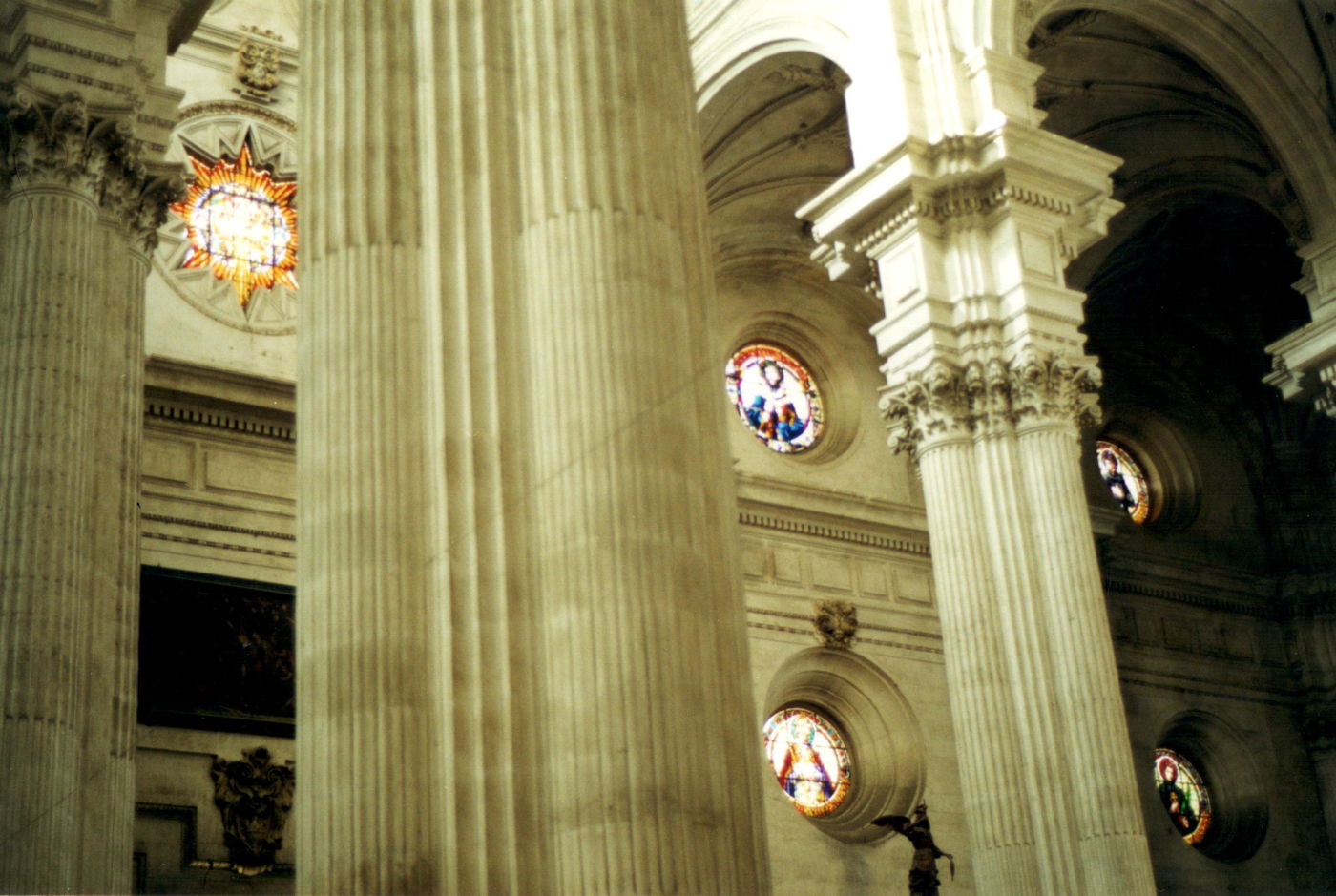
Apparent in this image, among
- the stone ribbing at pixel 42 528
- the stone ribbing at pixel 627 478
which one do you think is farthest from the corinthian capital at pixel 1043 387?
the stone ribbing at pixel 627 478

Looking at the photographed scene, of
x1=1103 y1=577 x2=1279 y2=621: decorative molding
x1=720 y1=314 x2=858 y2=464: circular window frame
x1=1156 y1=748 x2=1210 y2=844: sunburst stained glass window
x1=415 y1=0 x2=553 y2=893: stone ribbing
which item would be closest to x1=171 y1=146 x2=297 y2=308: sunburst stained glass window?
x1=720 y1=314 x2=858 y2=464: circular window frame

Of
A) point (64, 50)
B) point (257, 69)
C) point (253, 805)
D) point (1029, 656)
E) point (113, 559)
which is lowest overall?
point (253, 805)

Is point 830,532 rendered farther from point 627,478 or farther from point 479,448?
point 627,478

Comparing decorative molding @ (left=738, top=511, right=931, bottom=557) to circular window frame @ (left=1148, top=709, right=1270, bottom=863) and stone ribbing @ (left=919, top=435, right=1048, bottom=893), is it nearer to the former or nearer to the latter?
circular window frame @ (left=1148, top=709, right=1270, bottom=863)

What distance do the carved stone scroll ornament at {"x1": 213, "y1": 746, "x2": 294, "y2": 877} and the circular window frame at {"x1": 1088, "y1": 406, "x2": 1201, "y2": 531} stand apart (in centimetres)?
1186

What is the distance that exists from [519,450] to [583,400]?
0.26m

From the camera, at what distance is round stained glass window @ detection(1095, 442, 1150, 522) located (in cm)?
2084

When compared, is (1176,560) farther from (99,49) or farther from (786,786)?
(99,49)

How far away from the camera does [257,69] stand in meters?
15.3

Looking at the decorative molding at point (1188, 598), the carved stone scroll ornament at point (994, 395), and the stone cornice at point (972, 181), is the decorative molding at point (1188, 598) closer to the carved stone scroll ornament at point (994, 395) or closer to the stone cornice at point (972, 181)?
the stone cornice at point (972, 181)

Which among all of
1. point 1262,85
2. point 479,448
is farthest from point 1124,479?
point 479,448

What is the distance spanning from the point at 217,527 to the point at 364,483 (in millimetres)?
8947

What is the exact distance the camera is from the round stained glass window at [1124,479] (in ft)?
68.4

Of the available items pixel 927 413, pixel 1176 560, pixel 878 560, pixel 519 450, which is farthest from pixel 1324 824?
pixel 519 450
